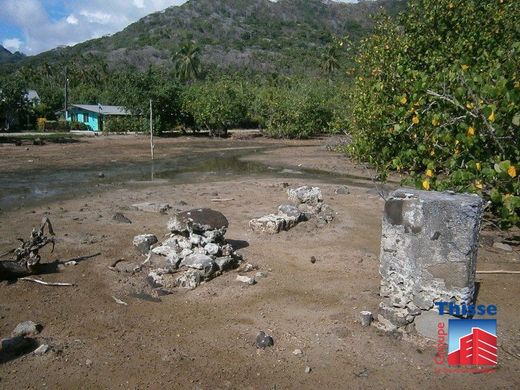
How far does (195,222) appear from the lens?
7.59m

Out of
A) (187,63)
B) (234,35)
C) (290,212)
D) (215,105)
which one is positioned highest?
(234,35)

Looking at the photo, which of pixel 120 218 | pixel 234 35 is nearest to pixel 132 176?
pixel 120 218

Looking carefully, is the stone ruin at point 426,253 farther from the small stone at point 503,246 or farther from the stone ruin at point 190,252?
the small stone at point 503,246

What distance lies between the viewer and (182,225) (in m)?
7.52

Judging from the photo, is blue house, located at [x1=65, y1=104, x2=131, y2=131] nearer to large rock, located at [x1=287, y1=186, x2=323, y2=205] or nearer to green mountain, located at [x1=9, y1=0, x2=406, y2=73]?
large rock, located at [x1=287, y1=186, x2=323, y2=205]

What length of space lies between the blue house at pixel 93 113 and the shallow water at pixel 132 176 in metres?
23.0

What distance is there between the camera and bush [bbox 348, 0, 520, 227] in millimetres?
5793

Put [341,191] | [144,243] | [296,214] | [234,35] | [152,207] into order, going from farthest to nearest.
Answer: [234,35], [341,191], [152,207], [296,214], [144,243]

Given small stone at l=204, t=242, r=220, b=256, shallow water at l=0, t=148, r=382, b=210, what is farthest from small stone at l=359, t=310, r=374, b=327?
shallow water at l=0, t=148, r=382, b=210

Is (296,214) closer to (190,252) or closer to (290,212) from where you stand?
(290,212)

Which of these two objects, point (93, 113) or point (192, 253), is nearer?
point (192, 253)

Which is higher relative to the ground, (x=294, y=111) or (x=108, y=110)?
(x=108, y=110)

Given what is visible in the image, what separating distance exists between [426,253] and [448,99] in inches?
88.2

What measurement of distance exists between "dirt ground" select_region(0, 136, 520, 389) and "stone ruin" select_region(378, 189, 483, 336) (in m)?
0.37
